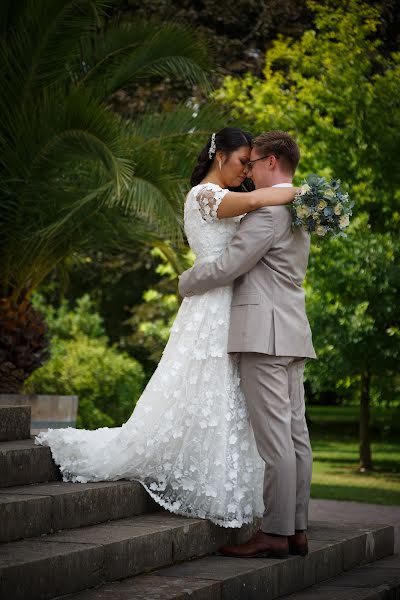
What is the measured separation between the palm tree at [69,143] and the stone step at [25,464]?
140 inches

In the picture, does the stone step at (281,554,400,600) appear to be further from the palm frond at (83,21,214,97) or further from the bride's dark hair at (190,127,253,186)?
the palm frond at (83,21,214,97)

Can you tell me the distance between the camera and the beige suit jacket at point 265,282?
5.81 m

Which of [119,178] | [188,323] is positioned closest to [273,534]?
[188,323]

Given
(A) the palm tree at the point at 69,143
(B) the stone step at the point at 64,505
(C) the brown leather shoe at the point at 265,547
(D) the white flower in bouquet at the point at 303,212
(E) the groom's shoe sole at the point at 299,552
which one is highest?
(A) the palm tree at the point at 69,143

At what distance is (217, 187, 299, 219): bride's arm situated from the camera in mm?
5895

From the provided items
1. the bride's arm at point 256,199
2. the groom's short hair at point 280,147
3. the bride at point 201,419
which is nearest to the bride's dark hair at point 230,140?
the bride at point 201,419

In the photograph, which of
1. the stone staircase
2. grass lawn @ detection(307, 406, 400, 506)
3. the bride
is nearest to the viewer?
the stone staircase

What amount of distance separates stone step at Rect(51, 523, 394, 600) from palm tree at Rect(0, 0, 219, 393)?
398cm

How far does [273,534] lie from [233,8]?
54.2 ft

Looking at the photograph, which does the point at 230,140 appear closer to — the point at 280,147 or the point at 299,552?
the point at 280,147

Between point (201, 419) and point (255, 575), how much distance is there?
0.96 metres

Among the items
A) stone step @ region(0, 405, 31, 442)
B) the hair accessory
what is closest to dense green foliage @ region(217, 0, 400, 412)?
the hair accessory

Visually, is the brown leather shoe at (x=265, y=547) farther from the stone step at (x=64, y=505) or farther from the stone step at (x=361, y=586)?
the stone step at (x=64, y=505)

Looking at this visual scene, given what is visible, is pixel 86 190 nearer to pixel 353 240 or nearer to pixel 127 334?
pixel 353 240
